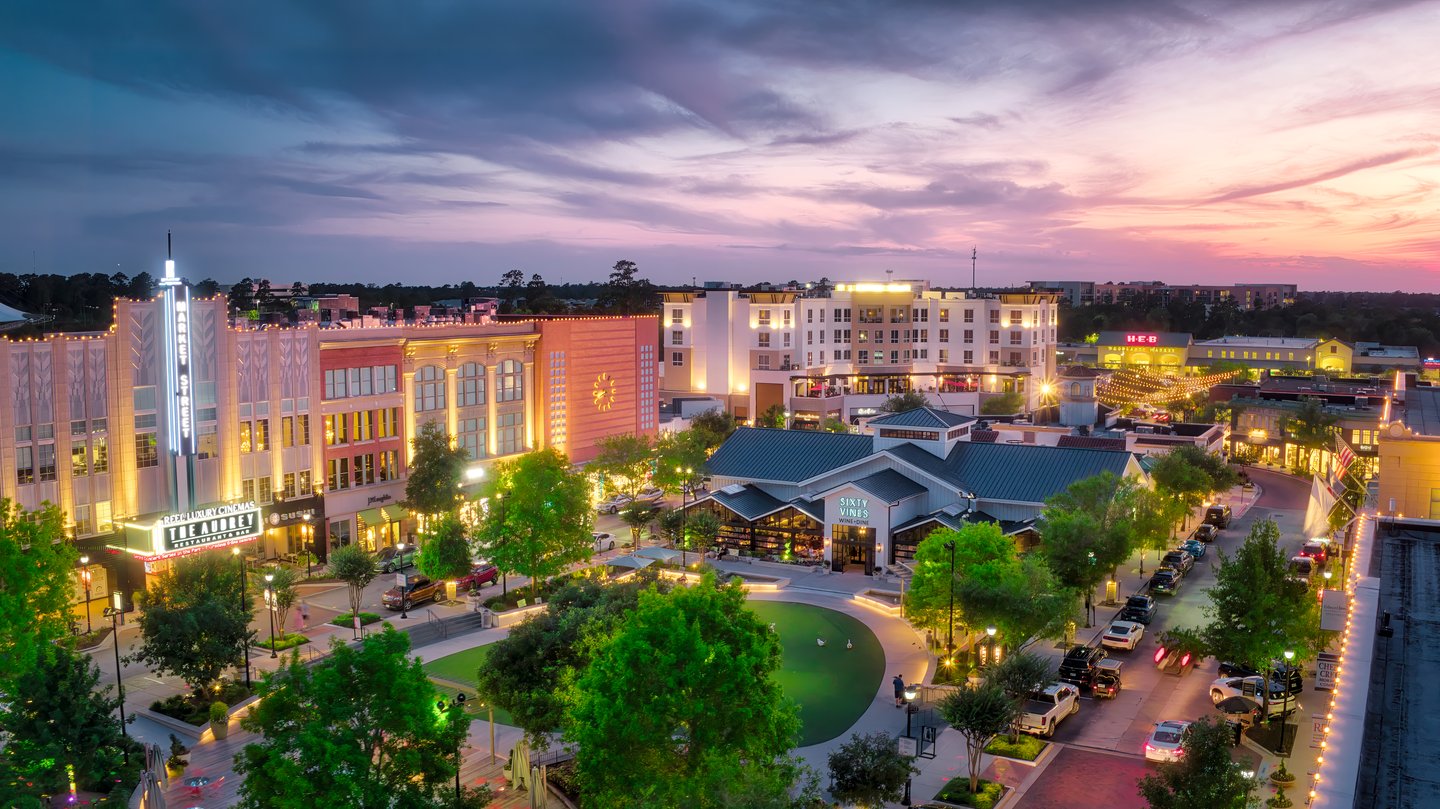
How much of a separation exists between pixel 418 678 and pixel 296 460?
40.0 meters

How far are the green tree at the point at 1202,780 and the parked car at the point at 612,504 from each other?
51742mm

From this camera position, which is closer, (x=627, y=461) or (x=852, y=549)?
(x=852, y=549)

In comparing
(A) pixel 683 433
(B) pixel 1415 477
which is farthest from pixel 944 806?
(A) pixel 683 433

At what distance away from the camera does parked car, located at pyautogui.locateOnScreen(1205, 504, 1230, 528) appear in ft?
225

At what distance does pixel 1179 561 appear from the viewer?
56.7m

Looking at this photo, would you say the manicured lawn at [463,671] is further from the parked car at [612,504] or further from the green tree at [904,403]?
the green tree at [904,403]

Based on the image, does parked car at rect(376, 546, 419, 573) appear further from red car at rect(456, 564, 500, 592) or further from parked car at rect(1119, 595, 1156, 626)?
parked car at rect(1119, 595, 1156, 626)

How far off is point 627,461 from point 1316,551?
40738mm

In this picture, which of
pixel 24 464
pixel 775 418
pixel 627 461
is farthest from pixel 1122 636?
pixel 775 418

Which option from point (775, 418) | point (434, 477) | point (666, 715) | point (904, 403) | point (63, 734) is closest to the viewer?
point (666, 715)

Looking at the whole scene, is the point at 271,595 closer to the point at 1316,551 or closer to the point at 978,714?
the point at 978,714

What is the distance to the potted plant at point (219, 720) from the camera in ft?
117

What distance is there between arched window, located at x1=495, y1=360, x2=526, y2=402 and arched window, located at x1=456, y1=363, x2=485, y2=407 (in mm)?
1254

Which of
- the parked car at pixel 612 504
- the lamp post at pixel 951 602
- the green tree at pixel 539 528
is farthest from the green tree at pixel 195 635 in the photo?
the parked car at pixel 612 504
